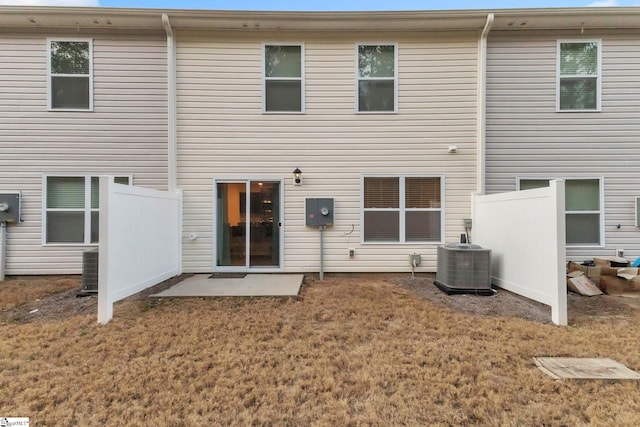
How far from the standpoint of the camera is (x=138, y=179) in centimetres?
625

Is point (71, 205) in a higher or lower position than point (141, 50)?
lower

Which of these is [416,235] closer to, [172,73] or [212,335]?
[212,335]

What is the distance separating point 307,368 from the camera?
2697mm

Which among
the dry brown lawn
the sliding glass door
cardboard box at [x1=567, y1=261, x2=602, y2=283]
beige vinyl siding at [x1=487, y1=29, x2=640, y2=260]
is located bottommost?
the dry brown lawn

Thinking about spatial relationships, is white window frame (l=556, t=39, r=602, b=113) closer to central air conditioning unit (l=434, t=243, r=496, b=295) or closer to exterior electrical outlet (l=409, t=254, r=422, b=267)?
central air conditioning unit (l=434, t=243, r=496, b=295)

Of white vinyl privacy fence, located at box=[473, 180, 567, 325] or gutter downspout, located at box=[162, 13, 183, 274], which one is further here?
gutter downspout, located at box=[162, 13, 183, 274]

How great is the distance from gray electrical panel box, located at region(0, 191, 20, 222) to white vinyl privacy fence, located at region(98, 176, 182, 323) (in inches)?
120

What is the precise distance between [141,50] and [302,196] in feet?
14.2

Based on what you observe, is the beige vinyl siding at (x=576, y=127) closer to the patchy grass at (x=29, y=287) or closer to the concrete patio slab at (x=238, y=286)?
the concrete patio slab at (x=238, y=286)

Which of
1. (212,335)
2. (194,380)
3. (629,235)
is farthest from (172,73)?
(629,235)

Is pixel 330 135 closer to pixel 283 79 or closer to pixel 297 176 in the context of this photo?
pixel 297 176

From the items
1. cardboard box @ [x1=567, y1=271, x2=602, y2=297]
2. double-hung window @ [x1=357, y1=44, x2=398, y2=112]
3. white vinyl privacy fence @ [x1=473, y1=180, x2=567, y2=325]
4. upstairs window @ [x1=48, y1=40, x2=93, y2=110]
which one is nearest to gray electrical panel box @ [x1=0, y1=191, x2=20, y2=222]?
upstairs window @ [x1=48, y1=40, x2=93, y2=110]

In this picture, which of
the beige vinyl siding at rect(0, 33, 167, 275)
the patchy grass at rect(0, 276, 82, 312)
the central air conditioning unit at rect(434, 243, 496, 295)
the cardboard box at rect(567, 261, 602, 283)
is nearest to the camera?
the patchy grass at rect(0, 276, 82, 312)

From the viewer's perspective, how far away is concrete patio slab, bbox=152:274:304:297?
4.91 meters
